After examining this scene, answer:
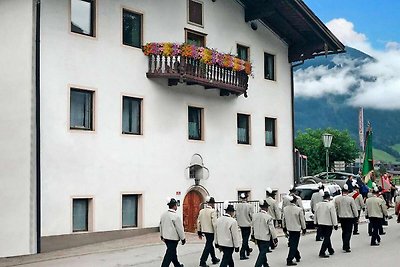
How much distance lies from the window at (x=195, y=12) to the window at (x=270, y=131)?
20.6 ft

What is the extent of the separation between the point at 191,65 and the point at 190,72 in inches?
11.8

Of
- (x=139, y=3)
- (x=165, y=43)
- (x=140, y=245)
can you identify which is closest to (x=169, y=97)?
(x=165, y=43)

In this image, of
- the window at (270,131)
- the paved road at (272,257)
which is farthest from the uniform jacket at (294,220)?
the window at (270,131)

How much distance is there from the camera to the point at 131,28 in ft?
75.5

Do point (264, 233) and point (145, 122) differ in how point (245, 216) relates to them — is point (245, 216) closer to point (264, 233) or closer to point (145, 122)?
point (264, 233)

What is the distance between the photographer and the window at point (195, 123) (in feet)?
83.0

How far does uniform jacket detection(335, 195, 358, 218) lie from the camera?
63.5 ft

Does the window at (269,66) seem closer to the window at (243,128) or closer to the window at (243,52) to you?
the window at (243,52)

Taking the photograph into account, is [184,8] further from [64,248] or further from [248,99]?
[64,248]

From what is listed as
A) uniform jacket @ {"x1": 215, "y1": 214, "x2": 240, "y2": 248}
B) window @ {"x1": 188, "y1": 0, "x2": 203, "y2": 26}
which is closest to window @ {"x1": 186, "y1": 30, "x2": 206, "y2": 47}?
window @ {"x1": 188, "y1": 0, "x2": 203, "y2": 26}

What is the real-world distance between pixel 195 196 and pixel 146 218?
121 inches

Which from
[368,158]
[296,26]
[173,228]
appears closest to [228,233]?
[173,228]

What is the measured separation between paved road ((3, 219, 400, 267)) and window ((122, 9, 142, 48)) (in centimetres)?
762

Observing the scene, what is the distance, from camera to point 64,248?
19.8m
